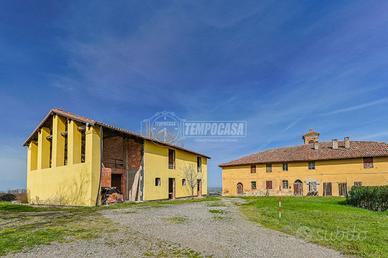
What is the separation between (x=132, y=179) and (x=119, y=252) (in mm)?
17606

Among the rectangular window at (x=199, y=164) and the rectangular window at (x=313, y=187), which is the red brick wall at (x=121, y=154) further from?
the rectangular window at (x=313, y=187)

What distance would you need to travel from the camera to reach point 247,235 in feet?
26.3

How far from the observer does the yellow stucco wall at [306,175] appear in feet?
102

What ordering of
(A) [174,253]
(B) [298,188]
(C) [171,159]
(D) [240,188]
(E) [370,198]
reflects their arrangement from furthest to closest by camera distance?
1. (D) [240,188]
2. (B) [298,188]
3. (C) [171,159]
4. (E) [370,198]
5. (A) [174,253]

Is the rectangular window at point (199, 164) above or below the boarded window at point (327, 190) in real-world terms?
above

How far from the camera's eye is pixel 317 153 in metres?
35.5

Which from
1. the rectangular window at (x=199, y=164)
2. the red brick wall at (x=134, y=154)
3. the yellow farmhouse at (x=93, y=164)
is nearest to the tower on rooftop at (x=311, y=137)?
the rectangular window at (x=199, y=164)

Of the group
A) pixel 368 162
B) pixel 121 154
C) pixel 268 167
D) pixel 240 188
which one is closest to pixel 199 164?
pixel 240 188

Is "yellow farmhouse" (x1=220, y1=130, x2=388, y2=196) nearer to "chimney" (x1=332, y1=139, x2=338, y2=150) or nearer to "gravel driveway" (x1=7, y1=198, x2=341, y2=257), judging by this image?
"chimney" (x1=332, y1=139, x2=338, y2=150)

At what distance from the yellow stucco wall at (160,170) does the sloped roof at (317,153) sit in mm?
11980

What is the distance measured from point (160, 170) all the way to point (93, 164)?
25.2 ft

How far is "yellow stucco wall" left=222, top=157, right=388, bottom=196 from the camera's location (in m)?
31.1

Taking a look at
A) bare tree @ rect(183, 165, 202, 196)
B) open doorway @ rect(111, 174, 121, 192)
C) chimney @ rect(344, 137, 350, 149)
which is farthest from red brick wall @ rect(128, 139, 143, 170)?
chimney @ rect(344, 137, 350, 149)

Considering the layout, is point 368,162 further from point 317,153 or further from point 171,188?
point 171,188
